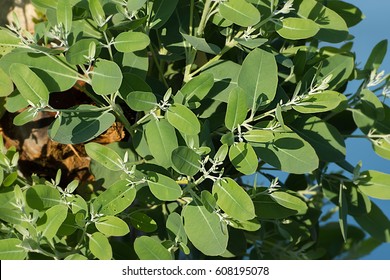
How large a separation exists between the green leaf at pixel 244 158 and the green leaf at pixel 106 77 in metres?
0.19

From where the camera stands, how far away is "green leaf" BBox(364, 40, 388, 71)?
1263 mm

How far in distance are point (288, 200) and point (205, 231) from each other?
0.15 m

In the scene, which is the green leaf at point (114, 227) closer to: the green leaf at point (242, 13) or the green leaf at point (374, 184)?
the green leaf at point (242, 13)

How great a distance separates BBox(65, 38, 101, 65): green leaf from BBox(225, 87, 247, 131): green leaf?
8.7 inches

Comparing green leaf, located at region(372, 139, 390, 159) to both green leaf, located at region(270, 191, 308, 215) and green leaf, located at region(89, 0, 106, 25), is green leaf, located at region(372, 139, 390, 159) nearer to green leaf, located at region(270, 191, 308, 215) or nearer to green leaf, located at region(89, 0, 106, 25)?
green leaf, located at region(270, 191, 308, 215)

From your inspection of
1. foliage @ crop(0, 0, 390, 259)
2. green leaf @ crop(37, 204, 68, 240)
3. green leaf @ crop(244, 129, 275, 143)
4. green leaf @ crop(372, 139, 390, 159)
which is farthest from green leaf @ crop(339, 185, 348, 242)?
green leaf @ crop(37, 204, 68, 240)

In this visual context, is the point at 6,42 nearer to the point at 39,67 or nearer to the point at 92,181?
the point at 39,67

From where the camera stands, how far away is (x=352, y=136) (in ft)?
4.03

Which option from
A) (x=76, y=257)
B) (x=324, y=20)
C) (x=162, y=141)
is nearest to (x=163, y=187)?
(x=162, y=141)

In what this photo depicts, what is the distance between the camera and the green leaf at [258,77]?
1.02 meters

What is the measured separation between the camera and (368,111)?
47.7 inches

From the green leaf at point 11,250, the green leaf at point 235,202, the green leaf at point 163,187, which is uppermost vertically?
the green leaf at point 235,202

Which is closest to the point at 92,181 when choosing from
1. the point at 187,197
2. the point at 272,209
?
the point at 187,197

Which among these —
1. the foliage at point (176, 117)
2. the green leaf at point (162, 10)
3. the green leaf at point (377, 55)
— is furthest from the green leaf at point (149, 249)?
the green leaf at point (377, 55)
